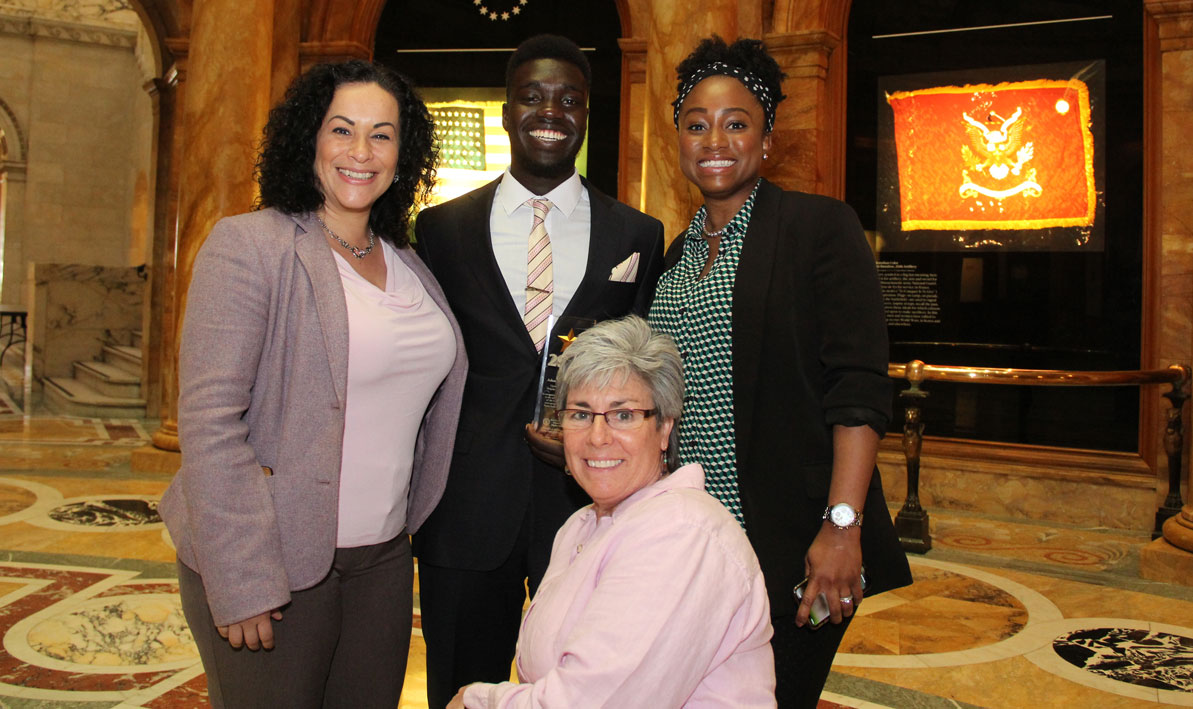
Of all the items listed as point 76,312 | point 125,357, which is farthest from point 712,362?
point 76,312

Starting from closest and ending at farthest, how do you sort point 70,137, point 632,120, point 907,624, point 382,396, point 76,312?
point 382,396, point 907,624, point 632,120, point 76,312, point 70,137

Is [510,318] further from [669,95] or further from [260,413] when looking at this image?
[669,95]

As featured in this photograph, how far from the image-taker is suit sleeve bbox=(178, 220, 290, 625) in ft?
6.20

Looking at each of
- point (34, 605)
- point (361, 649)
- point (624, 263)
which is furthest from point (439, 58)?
point (361, 649)

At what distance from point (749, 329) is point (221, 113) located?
653 centimetres

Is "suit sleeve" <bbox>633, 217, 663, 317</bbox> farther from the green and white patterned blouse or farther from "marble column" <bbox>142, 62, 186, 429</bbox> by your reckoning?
"marble column" <bbox>142, 62, 186, 429</bbox>

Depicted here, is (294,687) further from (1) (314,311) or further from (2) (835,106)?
(2) (835,106)

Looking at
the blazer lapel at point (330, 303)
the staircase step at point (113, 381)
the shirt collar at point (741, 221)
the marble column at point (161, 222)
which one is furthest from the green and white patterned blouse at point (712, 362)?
the staircase step at point (113, 381)

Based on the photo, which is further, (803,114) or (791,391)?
(803,114)

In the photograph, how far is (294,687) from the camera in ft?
6.66

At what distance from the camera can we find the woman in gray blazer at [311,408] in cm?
191

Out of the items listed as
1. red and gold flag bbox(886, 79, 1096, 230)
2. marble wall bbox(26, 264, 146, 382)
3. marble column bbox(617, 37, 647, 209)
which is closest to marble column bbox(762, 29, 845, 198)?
red and gold flag bbox(886, 79, 1096, 230)

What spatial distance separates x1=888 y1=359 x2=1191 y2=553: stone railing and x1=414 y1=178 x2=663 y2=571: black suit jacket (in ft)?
13.6

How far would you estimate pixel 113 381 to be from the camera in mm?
12477
